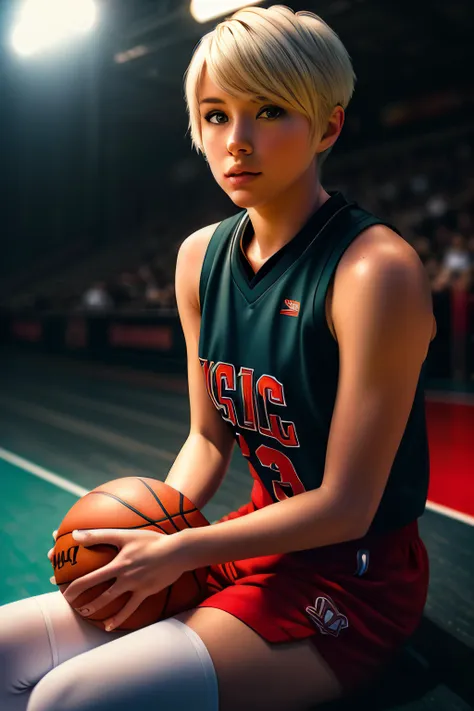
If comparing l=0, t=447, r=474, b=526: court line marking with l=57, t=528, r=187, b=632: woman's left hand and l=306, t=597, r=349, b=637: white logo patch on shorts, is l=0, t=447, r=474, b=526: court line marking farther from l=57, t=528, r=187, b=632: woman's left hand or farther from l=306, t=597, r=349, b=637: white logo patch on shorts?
l=57, t=528, r=187, b=632: woman's left hand

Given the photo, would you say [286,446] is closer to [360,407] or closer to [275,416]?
[275,416]

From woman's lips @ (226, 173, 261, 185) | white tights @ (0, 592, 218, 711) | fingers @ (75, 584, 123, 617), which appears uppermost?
woman's lips @ (226, 173, 261, 185)

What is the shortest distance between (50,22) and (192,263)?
27.6 feet

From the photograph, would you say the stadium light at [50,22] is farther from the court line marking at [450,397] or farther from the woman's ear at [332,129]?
the woman's ear at [332,129]

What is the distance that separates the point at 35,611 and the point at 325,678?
22.7 inches

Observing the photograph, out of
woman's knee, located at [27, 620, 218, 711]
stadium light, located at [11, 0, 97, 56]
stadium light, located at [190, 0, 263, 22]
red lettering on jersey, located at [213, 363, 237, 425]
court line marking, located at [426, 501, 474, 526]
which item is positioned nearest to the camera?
woman's knee, located at [27, 620, 218, 711]

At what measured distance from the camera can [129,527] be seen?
4.65 ft

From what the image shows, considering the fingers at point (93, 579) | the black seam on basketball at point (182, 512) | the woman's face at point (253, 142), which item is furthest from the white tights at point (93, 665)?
the woman's face at point (253, 142)

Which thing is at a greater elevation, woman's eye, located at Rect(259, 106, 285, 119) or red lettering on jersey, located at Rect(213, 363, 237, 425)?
woman's eye, located at Rect(259, 106, 285, 119)

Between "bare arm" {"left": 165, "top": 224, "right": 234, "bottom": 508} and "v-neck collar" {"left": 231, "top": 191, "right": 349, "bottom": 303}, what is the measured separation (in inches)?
6.7

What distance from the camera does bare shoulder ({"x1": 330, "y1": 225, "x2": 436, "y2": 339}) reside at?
4.22 ft

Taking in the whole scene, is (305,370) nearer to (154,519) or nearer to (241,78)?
(154,519)

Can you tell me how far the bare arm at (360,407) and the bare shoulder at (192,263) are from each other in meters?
0.45

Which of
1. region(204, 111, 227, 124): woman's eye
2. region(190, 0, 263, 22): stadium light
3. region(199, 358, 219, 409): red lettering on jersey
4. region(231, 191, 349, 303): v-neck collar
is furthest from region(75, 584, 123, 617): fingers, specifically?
region(190, 0, 263, 22): stadium light
